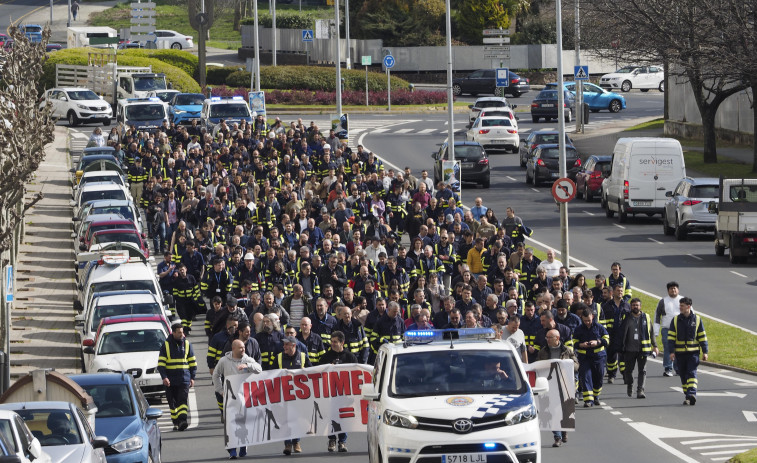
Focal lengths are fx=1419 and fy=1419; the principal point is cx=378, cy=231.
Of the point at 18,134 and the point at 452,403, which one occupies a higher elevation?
the point at 18,134

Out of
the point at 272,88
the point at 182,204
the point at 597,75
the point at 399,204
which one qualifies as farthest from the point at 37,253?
the point at 597,75

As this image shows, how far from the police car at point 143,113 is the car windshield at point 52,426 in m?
35.4

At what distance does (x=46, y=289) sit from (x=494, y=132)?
27049mm

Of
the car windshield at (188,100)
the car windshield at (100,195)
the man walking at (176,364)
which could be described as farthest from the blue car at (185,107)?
the man walking at (176,364)

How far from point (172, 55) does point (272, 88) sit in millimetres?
5806

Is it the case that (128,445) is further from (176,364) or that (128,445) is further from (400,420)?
(176,364)

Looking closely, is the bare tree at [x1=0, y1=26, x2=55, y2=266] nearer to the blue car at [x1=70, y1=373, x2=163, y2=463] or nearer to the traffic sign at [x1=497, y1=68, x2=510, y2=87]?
the blue car at [x1=70, y1=373, x2=163, y2=463]

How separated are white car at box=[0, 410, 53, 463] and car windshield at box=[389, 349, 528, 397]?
3.57 meters

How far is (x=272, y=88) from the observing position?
7606cm

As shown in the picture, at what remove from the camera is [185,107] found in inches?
2156

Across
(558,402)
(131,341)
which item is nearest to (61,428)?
(558,402)

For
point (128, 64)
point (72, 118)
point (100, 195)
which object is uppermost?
point (128, 64)

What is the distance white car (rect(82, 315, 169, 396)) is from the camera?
20.9 metres

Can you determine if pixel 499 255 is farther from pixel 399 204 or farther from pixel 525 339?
pixel 399 204
